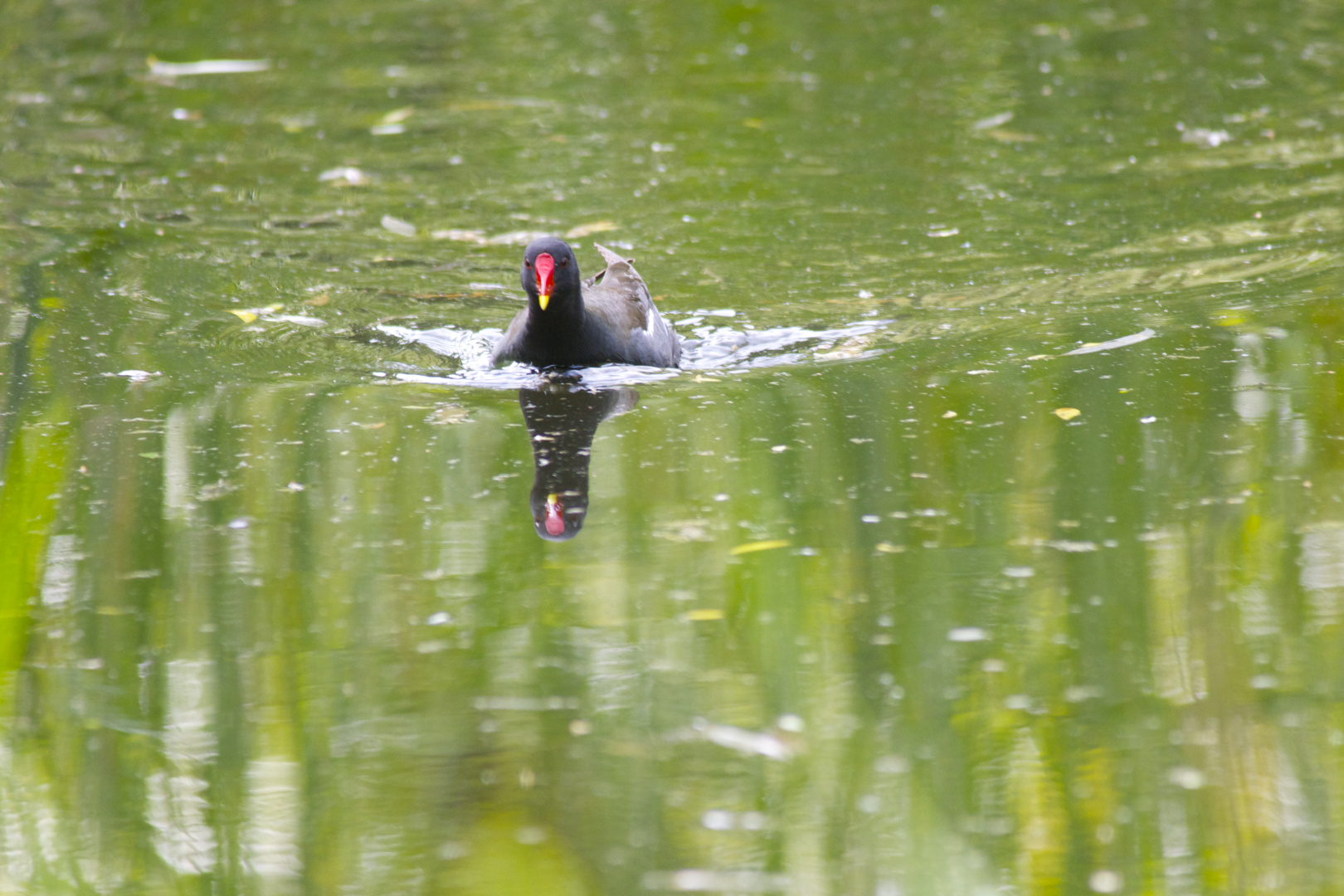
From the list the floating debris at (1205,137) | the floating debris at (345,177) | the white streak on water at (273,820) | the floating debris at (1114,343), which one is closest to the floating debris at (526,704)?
the white streak on water at (273,820)

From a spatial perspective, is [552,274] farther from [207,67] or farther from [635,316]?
[207,67]

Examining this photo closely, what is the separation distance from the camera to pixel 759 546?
4.36 metres

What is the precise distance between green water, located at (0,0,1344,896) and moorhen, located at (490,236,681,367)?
15cm

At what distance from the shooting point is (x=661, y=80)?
38.5ft

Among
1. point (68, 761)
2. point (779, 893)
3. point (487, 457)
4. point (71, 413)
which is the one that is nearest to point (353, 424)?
point (487, 457)

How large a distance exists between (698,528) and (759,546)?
0.72ft

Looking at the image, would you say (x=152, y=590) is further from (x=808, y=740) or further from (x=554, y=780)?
(x=808, y=740)

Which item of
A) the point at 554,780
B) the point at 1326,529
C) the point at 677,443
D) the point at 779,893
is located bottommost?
the point at 779,893

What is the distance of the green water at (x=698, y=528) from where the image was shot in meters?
3.21

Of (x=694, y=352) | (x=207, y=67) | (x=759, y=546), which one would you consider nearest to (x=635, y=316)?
(x=694, y=352)

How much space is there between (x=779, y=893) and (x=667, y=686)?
81 centimetres

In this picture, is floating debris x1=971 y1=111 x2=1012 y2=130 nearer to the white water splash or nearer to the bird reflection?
the white water splash

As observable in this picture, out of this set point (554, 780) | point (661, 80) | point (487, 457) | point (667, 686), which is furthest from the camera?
point (661, 80)

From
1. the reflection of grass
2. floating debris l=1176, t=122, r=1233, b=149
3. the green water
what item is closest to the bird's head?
the green water
